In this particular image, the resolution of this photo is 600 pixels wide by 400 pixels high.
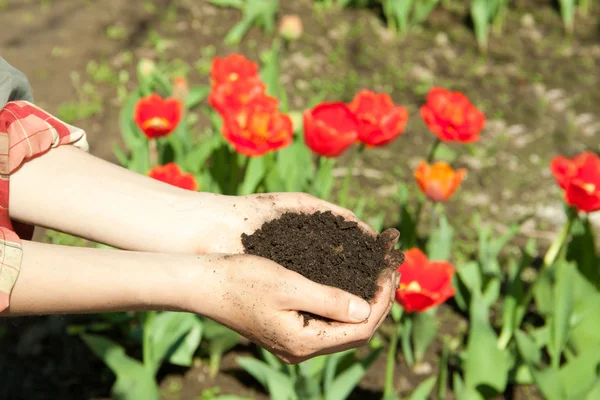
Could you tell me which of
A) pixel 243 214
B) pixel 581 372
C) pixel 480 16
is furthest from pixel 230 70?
pixel 480 16

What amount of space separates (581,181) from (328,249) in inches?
31.5

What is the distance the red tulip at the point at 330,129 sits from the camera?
6.68 feet

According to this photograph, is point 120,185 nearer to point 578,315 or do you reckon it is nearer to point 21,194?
point 21,194

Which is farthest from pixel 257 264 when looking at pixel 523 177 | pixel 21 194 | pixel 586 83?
pixel 586 83

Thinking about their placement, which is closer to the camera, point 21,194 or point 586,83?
point 21,194

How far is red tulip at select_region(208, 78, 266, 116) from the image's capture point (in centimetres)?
213

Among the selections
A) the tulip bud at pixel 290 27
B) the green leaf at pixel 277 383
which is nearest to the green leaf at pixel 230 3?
the tulip bud at pixel 290 27

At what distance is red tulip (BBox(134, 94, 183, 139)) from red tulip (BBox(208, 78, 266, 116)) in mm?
129

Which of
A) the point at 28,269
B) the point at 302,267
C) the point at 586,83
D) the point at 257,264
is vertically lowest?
the point at 586,83

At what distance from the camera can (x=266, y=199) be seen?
1.68 meters

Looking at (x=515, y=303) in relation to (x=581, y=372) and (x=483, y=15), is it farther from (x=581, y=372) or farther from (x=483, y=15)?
(x=483, y=15)

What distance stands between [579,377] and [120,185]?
1.30 meters

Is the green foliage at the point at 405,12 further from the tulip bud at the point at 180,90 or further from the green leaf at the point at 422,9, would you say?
the tulip bud at the point at 180,90

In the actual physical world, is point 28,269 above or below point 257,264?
above
